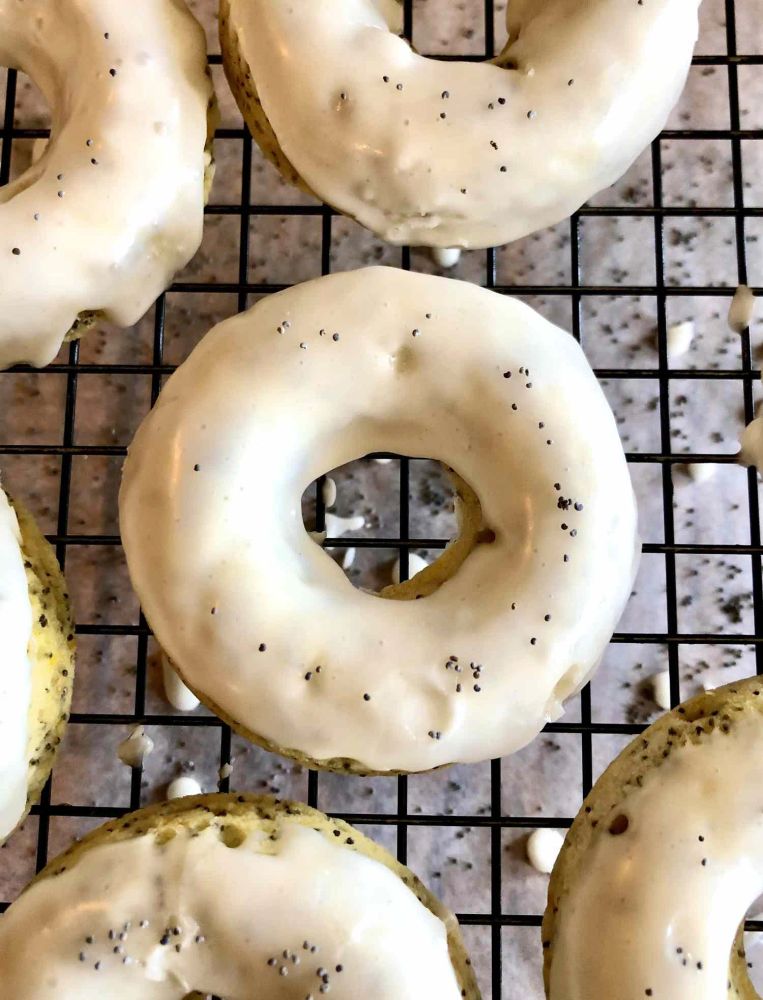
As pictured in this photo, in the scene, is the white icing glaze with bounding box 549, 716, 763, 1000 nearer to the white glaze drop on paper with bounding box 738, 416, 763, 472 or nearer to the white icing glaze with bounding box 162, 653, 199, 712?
the white glaze drop on paper with bounding box 738, 416, 763, 472

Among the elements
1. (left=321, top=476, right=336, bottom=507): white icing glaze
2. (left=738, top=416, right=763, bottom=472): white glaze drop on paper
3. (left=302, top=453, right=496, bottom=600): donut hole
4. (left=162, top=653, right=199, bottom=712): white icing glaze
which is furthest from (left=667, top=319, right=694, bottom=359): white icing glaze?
(left=162, top=653, right=199, bottom=712): white icing glaze

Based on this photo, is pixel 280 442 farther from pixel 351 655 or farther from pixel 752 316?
pixel 752 316

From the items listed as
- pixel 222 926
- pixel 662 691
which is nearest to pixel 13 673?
pixel 222 926

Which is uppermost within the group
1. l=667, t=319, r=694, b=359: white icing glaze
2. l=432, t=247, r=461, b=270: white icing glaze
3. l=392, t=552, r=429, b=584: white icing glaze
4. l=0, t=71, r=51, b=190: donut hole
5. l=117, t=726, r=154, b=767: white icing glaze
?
l=0, t=71, r=51, b=190: donut hole

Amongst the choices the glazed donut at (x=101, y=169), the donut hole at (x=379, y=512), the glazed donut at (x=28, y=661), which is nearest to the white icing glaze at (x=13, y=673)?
the glazed donut at (x=28, y=661)

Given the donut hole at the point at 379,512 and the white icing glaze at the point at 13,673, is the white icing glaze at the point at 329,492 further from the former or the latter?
the white icing glaze at the point at 13,673

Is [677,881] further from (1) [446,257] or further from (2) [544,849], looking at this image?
(1) [446,257]
